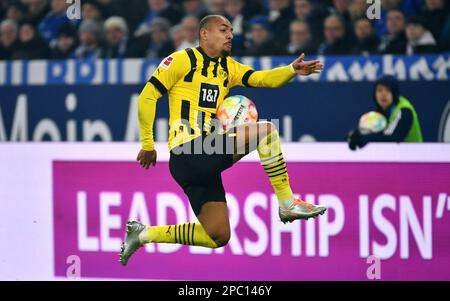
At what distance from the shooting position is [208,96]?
6.68 metres

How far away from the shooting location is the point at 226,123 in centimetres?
666

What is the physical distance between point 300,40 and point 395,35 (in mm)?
1001

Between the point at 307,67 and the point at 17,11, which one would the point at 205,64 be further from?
the point at 17,11

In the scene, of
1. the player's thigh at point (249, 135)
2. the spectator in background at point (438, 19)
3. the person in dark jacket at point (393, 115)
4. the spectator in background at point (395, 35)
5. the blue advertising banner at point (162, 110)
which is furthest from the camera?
the spectator in background at point (395, 35)

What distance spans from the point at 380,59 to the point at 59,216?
370cm

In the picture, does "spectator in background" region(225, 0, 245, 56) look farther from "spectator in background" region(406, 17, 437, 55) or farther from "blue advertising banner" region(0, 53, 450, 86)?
"spectator in background" region(406, 17, 437, 55)

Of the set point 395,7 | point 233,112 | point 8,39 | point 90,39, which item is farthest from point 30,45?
point 233,112

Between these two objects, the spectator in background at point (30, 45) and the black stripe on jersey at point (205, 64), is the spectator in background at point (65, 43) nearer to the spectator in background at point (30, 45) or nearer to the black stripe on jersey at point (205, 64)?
the spectator in background at point (30, 45)

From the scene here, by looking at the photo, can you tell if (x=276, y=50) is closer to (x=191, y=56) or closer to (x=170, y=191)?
(x=170, y=191)

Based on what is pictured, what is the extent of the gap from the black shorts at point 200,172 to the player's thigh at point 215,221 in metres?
0.04

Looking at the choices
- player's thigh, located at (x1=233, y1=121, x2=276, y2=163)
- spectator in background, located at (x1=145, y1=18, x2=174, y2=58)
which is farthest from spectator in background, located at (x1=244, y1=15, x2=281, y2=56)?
player's thigh, located at (x1=233, y1=121, x2=276, y2=163)

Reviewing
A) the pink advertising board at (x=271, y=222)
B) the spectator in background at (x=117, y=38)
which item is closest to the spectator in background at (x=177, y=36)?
the spectator in background at (x=117, y=38)

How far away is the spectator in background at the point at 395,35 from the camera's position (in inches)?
391

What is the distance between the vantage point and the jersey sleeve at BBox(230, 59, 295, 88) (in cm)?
676
